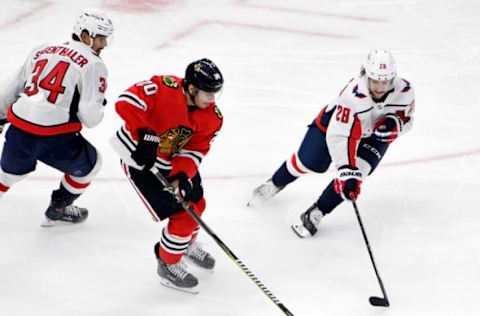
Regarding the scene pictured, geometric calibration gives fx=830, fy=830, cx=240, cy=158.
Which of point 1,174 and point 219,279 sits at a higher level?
point 1,174

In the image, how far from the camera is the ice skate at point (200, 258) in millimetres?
3395

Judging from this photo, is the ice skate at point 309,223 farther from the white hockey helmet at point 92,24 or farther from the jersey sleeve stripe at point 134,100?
the white hockey helmet at point 92,24

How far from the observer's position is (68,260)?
3.41m

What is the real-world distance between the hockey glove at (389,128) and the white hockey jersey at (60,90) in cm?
119

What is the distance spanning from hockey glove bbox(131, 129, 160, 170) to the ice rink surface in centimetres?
59

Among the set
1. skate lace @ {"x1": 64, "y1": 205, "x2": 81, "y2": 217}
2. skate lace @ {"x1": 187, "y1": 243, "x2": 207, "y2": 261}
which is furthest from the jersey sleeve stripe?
skate lace @ {"x1": 64, "y1": 205, "x2": 81, "y2": 217}

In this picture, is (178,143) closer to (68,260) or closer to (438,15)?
(68,260)

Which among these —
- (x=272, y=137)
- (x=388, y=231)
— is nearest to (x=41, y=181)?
(x=272, y=137)

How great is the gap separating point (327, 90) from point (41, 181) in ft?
6.69

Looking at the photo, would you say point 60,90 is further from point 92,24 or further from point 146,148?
point 146,148

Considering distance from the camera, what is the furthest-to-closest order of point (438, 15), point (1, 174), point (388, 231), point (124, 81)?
point (438, 15), point (124, 81), point (388, 231), point (1, 174)

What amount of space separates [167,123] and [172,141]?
10 centimetres

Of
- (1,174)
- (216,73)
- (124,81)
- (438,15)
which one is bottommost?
(438,15)

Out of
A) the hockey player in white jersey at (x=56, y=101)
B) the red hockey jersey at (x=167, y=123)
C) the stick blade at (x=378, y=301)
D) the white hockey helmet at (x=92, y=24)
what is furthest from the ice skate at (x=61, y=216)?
the stick blade at (x=378, y=301)
